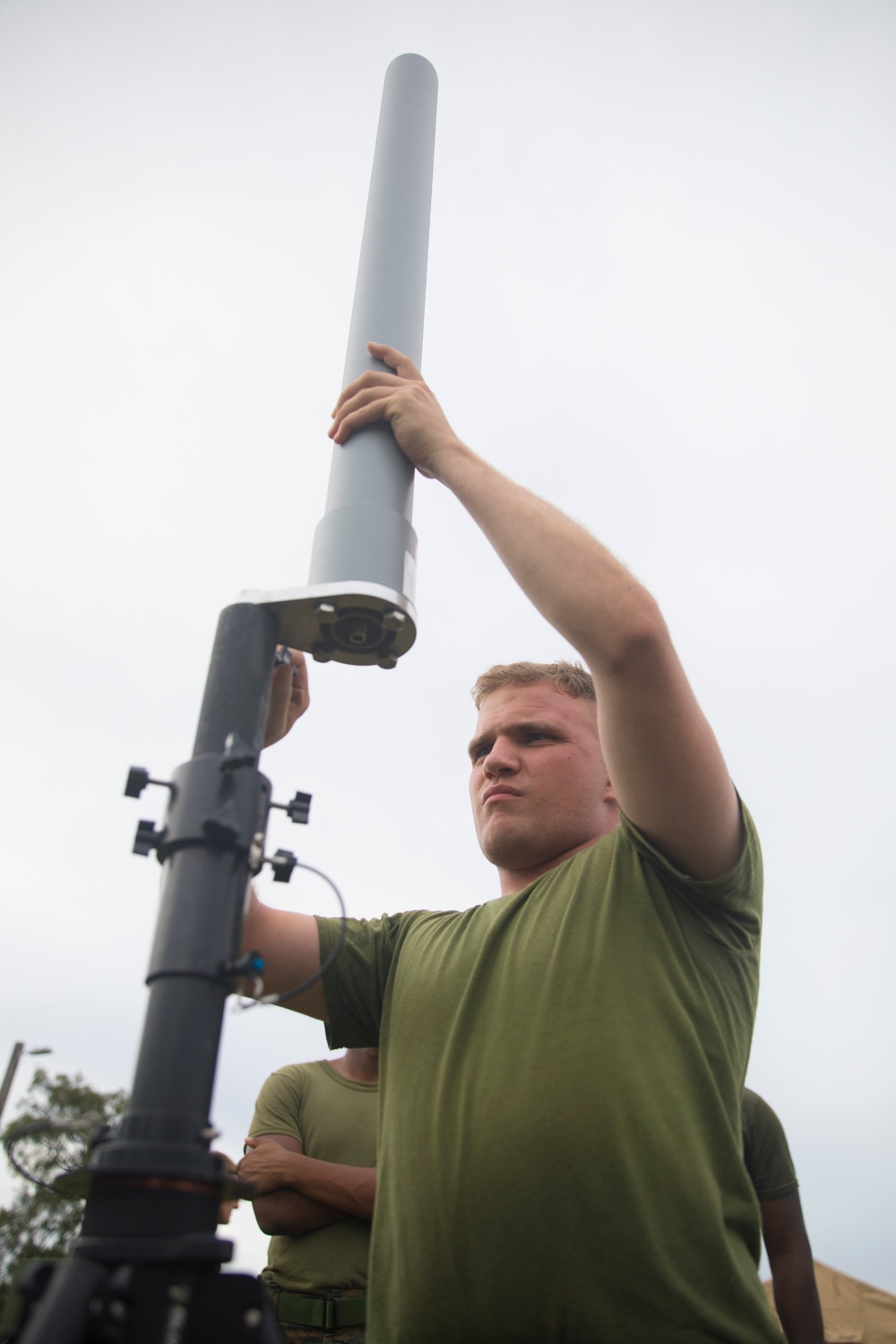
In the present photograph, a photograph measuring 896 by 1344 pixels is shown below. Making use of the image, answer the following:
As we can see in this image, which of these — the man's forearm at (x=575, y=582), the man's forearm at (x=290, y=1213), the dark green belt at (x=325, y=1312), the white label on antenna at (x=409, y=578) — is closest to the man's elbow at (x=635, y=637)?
the man's forearm at (x=575, y=582)

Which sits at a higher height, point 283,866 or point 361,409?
point 361,409

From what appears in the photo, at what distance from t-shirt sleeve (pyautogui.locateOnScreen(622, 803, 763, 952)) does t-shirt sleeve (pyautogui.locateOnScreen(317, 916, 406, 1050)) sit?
28.8 inches

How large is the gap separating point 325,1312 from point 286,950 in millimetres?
1666

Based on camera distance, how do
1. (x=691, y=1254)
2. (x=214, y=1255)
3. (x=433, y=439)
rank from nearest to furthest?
1. (x=214, y=1255)
2. (x=691, y=1254)
3. (x=433, y=439)

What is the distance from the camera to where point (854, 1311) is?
215 inches

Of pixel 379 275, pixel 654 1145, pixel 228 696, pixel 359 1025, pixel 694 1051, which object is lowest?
pixel 654 1145

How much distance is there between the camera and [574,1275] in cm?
141

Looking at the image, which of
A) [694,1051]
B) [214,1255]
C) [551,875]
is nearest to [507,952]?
[551,875]

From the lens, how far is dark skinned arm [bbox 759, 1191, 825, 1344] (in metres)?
3.20

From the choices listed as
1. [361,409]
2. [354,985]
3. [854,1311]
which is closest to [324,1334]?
[354,985]

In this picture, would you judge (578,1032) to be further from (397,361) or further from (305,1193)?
(305,1193)

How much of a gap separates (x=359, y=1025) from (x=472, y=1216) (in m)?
0.65

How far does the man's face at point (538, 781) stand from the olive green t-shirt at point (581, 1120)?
28 cm

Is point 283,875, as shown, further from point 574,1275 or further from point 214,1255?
point 574,1275
